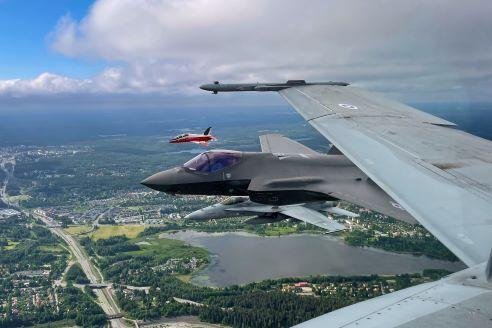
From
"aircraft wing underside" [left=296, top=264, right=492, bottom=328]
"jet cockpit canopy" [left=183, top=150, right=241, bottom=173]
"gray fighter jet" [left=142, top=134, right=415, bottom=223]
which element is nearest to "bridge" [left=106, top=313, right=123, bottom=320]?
"gray fighter jet" [left=142, top=134, right=415, bottom=223]

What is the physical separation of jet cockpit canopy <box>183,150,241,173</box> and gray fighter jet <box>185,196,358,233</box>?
3.94 feet

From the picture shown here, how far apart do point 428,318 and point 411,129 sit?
7383 mm

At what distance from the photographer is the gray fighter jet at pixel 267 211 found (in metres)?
10.9

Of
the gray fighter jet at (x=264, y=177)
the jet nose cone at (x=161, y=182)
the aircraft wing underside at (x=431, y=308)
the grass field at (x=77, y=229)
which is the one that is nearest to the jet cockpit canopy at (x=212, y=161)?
the gray fighter jet at (x=264, y=177)

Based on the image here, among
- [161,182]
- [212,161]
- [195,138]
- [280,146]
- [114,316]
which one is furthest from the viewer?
[114,316]

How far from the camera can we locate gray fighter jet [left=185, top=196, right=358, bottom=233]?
1093 cm

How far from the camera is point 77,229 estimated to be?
196 feet

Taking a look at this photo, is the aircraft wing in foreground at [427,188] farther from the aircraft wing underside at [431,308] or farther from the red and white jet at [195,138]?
the red and white jet at [195,138]

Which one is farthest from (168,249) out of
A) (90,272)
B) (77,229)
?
(77,229)

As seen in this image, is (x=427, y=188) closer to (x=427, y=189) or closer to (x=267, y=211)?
(x=427, y=189)

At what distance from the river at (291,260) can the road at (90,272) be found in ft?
26.3

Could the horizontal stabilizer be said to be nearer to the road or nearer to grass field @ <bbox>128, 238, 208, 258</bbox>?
the road

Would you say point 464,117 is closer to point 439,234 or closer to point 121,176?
point 439,234

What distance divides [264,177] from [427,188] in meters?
6.46
